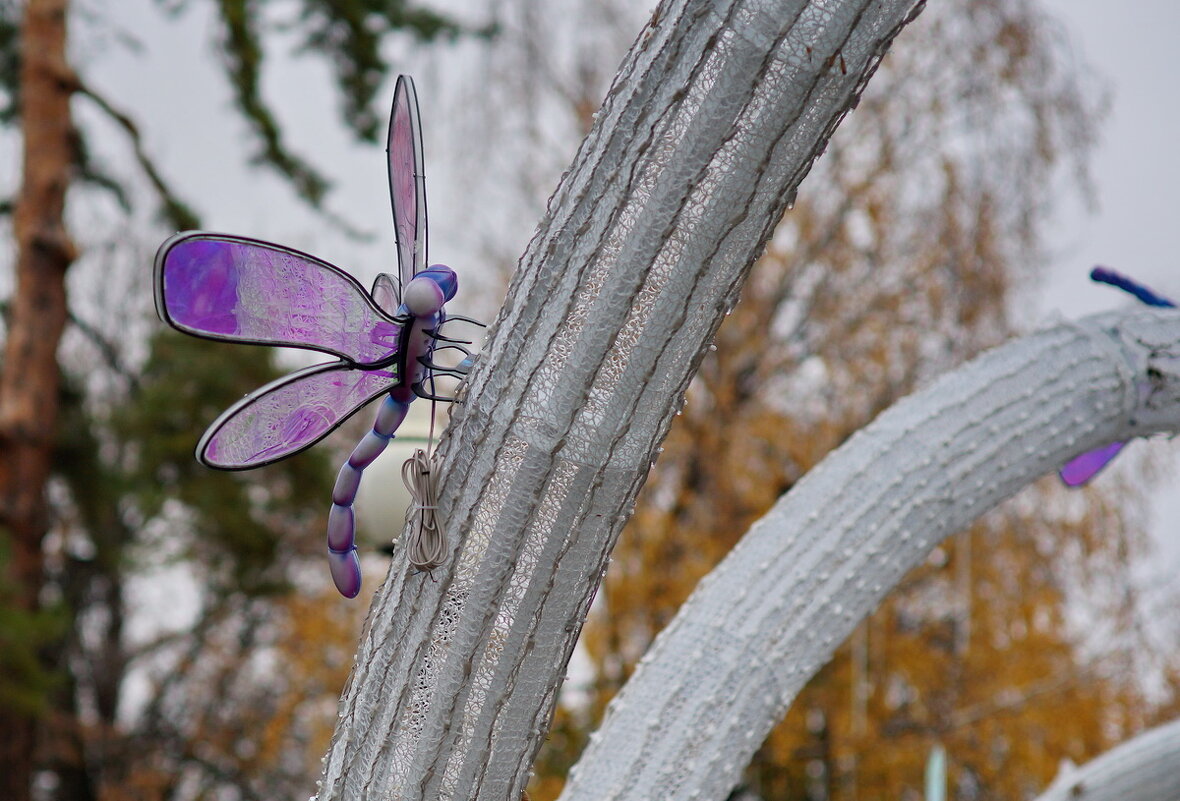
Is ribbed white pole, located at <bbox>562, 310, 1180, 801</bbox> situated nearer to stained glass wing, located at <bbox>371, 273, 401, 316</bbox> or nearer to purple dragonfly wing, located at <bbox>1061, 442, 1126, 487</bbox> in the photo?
purple dragonfly wing, located at <bbox>1061, 442, 1126, 487</bbox>

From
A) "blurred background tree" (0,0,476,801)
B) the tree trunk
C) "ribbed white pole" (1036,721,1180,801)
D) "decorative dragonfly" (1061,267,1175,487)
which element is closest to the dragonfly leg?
"decorative dragonfly" (1061,267,1175,487)

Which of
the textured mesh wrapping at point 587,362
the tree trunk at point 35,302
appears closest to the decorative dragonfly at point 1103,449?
the textured mesh wrapping at point 587,362

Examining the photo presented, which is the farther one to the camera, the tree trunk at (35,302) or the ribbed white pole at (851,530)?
the tree trunk at (35,302)

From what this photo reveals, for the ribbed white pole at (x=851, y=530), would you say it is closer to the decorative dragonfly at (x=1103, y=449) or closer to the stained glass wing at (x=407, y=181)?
the decorative dragonfly at (x=1103, y=449)

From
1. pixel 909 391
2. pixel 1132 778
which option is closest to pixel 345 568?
pixel 1132 778

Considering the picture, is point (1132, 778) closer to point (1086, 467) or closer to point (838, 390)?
point (1086, 467)

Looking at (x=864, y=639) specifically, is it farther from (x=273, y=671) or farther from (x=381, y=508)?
(x=273, y=671)

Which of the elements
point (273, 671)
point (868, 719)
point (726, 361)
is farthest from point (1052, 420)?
point (273, 671)
